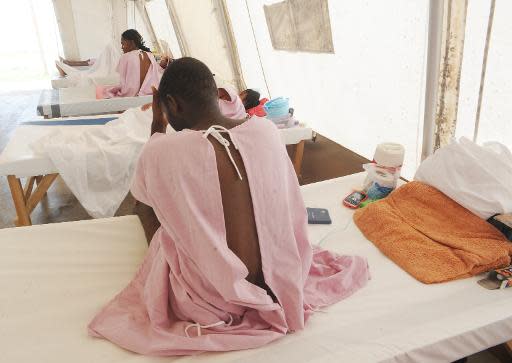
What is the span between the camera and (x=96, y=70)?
5613 millimetres

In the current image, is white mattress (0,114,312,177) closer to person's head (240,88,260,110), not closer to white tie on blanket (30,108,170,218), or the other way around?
white tie on blanket (30,108,170,218)

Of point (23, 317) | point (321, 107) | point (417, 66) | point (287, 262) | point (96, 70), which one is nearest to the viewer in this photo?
point (287, 262)

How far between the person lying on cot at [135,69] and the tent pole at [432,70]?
3.07 meters

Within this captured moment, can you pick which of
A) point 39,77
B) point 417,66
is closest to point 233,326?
point 417,66

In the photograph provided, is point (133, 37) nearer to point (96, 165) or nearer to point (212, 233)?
point (96, 165)

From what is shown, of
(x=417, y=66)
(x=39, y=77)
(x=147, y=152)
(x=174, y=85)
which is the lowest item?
(x=39, y=77)

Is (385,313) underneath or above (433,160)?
underneath

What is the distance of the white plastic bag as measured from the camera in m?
1.33

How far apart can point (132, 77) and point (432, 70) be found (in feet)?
10.6

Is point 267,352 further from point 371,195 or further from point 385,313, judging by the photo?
point 371,195

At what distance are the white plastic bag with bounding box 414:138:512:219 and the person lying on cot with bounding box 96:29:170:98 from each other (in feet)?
10.8

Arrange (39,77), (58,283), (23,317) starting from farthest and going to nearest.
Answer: (39,77)
(58,283)
(23,317)

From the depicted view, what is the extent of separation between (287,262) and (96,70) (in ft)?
18.1

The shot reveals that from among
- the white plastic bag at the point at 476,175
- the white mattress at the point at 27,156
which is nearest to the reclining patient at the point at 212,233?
the white plastic bag at the point at 476,175
